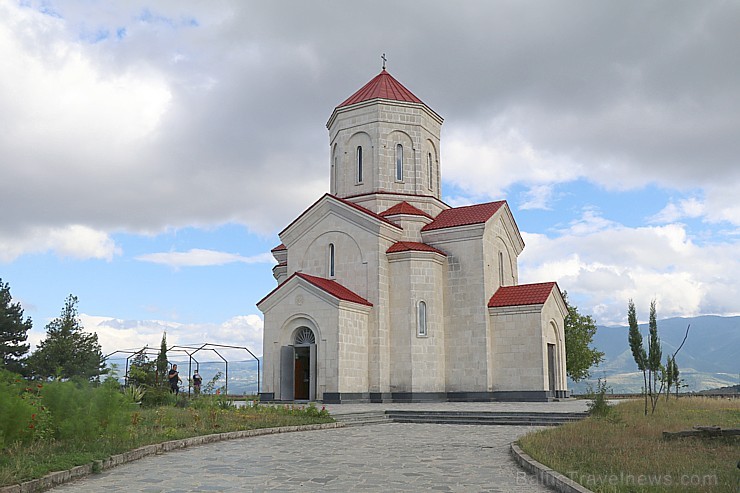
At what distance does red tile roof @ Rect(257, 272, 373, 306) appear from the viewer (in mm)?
27484

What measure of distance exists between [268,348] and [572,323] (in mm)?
23293

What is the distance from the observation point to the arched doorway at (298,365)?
2808 cm

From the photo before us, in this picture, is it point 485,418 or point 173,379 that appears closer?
point 485,418

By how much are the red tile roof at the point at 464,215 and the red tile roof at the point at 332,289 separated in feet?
16.0

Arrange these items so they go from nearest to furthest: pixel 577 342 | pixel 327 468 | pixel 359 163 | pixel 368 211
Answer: pixel 327 468 < pixel 368 211 < pixel 359 163 < pixel 577 342

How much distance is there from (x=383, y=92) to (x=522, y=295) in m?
12.4

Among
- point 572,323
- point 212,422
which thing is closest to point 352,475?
point 212,422

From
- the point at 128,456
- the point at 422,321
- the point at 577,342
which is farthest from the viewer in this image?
the point at 577,342

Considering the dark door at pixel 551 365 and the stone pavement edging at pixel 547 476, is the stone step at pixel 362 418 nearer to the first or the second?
the stone pavement edging at pixel 547 476

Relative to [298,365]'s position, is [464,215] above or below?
above

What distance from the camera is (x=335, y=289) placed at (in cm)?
2833

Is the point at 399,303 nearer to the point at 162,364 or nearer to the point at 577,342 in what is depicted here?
the point at 162,364

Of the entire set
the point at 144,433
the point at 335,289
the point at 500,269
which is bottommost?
the point at 144,433

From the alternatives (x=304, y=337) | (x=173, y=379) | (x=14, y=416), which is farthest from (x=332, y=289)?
(x=14, y=416)
